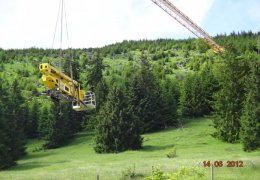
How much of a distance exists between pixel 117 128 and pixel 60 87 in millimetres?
61712

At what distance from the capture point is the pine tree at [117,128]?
88.1 metres

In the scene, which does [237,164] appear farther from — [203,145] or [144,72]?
[144,72]

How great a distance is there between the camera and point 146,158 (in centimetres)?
6806

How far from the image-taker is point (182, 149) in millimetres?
76938

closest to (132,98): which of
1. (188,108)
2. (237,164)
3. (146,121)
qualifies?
(146,121)

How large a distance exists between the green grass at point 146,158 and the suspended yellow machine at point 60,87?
18.0 metres

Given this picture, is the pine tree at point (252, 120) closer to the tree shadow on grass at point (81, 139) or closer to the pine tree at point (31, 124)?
the tree shadow on grass at point (81, 139)

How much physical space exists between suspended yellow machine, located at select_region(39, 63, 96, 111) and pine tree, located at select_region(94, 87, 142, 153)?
185 feet

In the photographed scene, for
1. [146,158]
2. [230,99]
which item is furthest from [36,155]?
[230,99]

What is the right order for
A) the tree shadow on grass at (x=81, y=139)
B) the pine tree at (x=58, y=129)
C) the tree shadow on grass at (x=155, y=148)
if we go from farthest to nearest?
the pine tree at (x=58, y=129) < the tree shadow on grass at (x=81, y=139) < the tree shadow on grass at (x=155, y=148)

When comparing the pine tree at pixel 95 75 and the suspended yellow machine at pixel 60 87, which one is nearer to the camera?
the suspended yellow machine at pixel 60 87

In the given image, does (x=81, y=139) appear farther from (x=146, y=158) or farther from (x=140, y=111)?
(x=146, y=158)

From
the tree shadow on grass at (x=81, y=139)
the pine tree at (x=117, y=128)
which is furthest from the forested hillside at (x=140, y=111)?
the tree shadow on grass at (x=81, y=139)

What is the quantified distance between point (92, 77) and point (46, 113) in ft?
66.2
